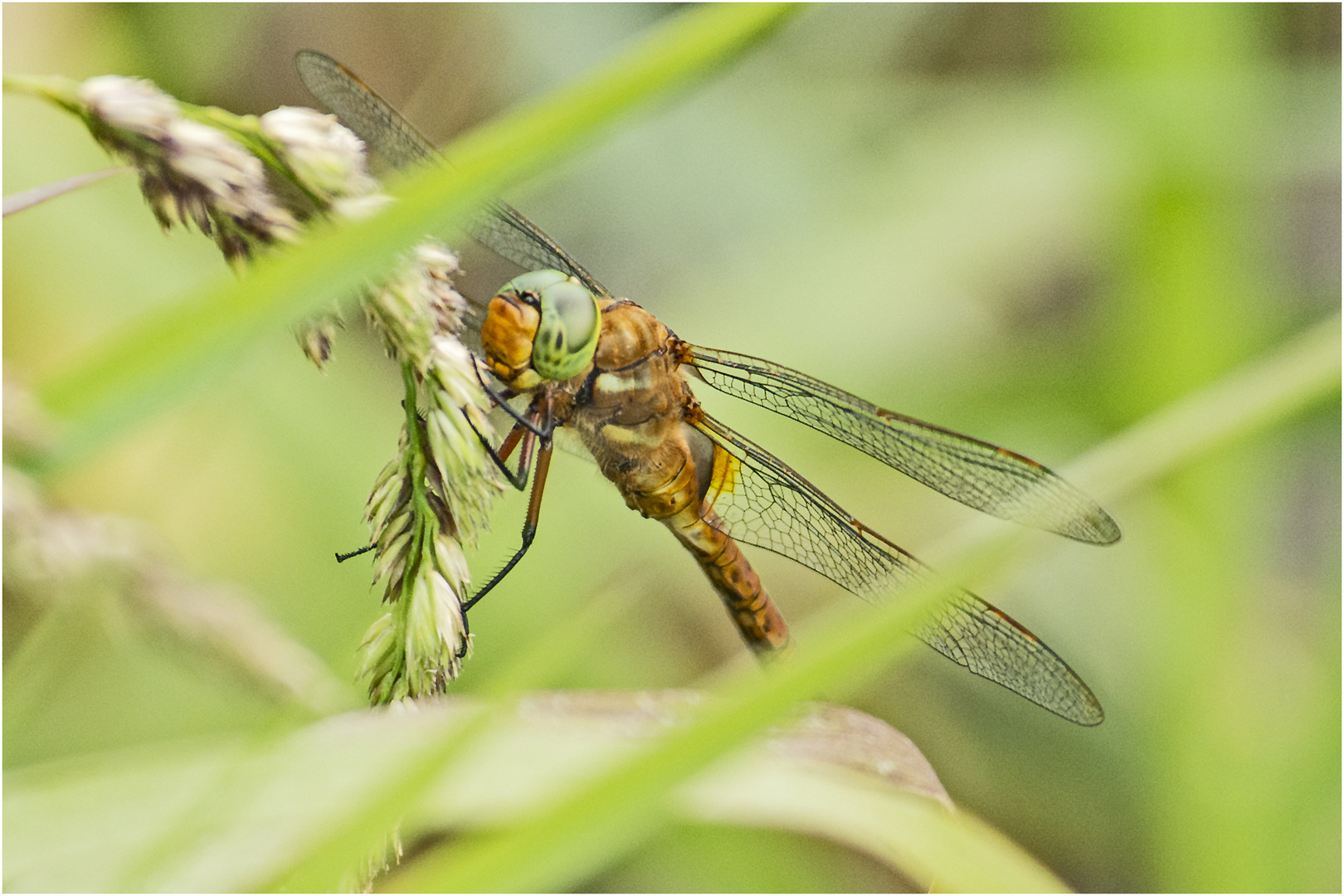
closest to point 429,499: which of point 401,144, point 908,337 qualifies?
point 401,144

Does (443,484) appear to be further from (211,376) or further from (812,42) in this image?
(812,42)

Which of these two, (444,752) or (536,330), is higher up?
(536,330)

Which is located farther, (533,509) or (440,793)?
(533,509)

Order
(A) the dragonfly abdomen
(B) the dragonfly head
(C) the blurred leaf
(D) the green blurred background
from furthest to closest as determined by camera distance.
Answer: (D) the green blurred background
(A) the dragonfly abdomen
(B) the dragonfly head
(C) the blurred leaf

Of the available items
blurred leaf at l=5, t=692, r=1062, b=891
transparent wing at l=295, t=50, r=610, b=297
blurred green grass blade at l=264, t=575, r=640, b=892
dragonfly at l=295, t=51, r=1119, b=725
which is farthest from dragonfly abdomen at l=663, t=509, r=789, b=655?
blurred green grass blade at l=264, t=575, r=640, b=892

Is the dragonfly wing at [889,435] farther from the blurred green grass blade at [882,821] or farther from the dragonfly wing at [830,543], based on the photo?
the blurred green grass blade at [882,821]

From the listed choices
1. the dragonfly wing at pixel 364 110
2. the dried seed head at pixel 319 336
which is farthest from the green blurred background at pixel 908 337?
the dried seed head at pixel 319 336

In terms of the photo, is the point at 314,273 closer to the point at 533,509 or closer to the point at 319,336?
the point at 319,336

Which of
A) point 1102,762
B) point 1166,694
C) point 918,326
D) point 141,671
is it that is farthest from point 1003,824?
point 141,671

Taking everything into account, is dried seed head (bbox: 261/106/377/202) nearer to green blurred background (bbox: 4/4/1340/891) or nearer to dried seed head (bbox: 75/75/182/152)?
dried seed head (bbox: 75/75/182/152)
